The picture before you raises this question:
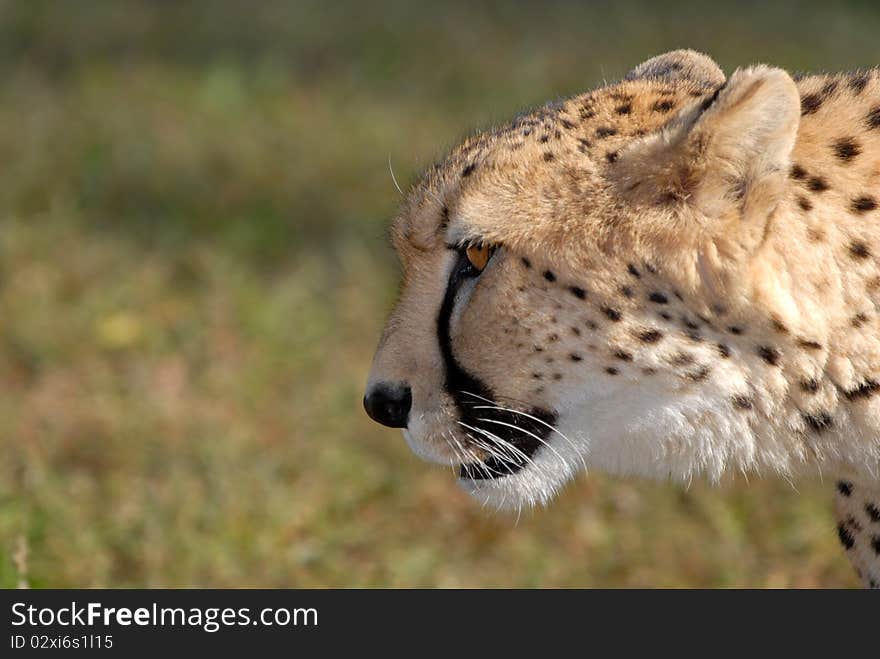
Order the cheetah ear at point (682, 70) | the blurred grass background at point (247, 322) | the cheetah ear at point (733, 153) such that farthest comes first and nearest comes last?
the blurred grass background at point (247, 322) < the cheetah ear at point (682, 70) < the cheetah ear at point (733, 153)

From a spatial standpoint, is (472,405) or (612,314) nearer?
(612,314)

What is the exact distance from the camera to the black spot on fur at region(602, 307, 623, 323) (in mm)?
1940

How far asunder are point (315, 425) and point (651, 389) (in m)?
1.94

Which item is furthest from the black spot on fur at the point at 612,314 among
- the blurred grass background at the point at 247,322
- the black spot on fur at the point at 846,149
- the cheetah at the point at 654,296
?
the blurred grass background at the point at 247,322

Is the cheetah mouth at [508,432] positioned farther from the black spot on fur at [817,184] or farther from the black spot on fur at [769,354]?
the black spot on fur at [817,184]

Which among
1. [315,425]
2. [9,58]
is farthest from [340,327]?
[9,58]

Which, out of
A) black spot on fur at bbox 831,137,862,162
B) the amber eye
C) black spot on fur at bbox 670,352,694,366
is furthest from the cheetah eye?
black spot on fur at bbox 831,137,862,162

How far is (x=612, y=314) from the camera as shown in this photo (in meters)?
1.94

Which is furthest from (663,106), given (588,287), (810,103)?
(588,287)

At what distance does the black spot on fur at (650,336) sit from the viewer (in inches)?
75.8

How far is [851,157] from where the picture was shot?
6.30ft

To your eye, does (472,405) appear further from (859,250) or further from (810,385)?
(859,250)

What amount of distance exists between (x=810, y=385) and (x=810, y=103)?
46cm

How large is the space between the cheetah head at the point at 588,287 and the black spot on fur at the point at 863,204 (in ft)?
0.42
